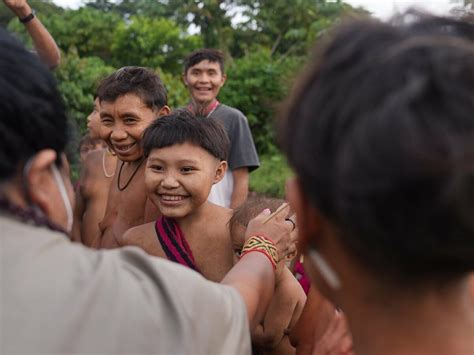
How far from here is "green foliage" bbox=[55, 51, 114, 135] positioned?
34.2 feet

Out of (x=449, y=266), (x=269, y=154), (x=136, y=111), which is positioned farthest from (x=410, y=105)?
(x=269, y=154)

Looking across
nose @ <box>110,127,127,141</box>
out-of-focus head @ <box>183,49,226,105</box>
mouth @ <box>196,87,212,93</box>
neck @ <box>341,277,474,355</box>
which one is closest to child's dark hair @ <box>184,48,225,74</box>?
out-of-focus head @ <box>183,49,226,105</box>

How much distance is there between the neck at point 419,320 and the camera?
1138 millimetres

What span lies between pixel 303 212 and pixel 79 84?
10532mm

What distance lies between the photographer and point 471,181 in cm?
97

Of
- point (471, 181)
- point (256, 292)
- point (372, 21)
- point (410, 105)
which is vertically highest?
point (372, 21)

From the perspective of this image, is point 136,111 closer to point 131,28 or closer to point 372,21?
point 372,21

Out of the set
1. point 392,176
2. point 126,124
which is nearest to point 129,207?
point 126,124

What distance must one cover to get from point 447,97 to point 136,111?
2.90m

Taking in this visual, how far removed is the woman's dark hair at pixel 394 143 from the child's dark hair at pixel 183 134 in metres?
2.10

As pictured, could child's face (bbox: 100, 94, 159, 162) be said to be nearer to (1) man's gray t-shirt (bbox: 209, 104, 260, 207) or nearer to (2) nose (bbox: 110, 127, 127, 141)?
(2) nose (bbox: 110, 127, 127, 141)

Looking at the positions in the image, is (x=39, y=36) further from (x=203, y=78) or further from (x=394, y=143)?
(x=394, y=143)

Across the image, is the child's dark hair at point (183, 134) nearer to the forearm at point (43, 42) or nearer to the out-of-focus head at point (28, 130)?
the forearm at point (43, 42)

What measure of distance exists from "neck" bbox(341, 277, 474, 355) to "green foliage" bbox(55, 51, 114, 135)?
28.1ft
